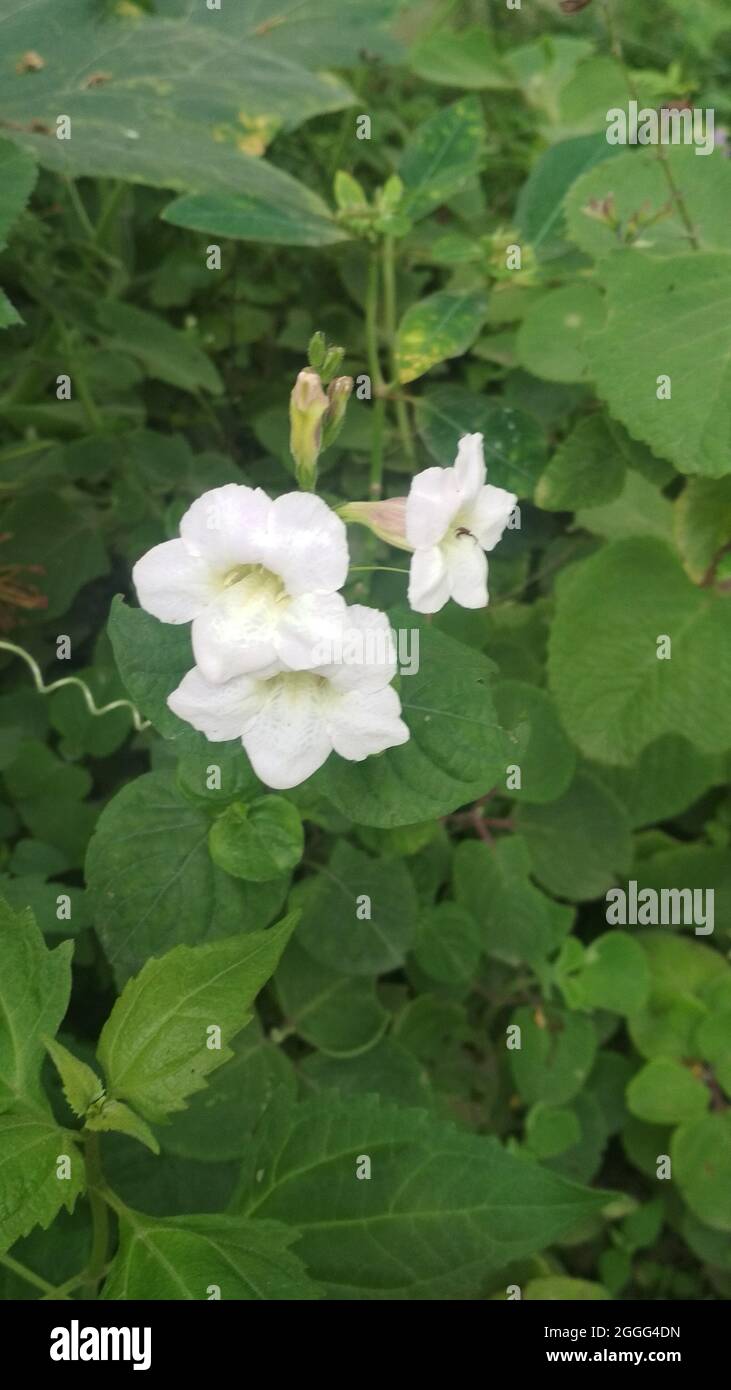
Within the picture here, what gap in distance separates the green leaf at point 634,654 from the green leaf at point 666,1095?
0.40 m

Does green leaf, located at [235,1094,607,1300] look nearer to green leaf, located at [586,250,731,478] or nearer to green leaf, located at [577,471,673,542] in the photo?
green leaf, located at [586,250,731,478]

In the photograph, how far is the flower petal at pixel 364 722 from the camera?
615 mm

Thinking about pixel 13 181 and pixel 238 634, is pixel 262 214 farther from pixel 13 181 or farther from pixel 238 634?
pixel 238 634

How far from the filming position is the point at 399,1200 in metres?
0.82

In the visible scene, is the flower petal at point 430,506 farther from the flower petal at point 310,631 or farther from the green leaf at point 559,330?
the green leaf at point 559,330

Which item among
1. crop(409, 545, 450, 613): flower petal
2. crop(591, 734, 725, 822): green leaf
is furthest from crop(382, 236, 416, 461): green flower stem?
crop(409, 545, 450, 613): flower petal

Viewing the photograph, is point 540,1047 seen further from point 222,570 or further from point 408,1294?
point 222,570

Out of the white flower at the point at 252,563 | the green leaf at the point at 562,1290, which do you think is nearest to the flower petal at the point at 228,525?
the white flower at the point at 252,563

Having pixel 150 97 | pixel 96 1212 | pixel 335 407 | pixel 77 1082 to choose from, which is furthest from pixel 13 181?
pixel 96 1212

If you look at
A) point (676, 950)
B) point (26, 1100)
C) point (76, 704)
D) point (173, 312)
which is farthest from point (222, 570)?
point (173, 312)

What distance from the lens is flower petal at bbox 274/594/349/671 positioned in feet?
1.93

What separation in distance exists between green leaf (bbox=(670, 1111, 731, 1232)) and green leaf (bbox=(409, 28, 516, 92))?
5.05 feet

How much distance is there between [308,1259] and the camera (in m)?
0.83

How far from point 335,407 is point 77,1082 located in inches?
19.6
